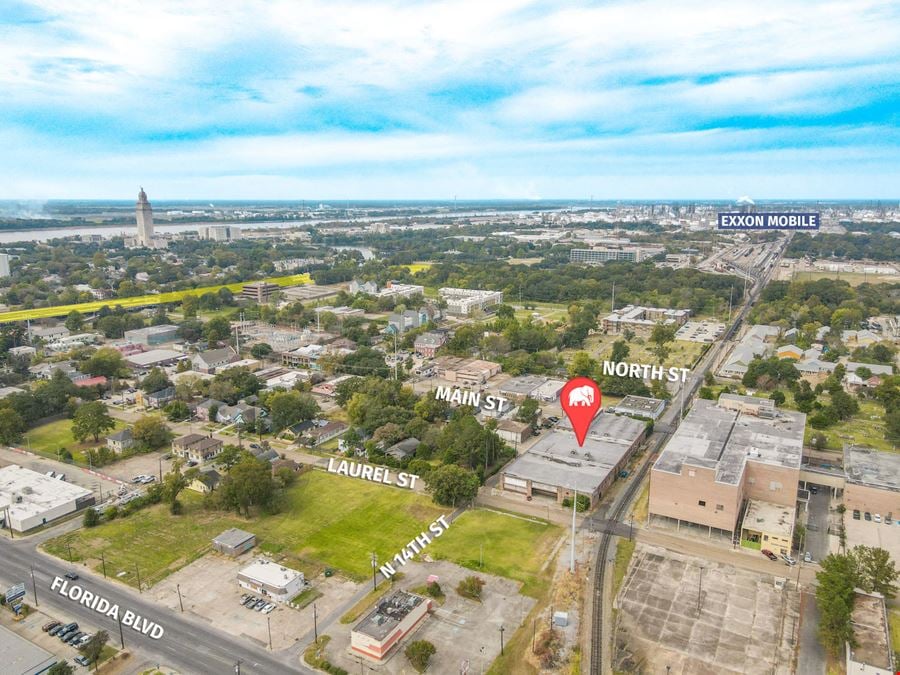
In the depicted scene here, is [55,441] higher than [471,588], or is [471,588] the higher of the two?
[55,441]

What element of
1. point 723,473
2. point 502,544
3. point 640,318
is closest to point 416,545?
point 502,544

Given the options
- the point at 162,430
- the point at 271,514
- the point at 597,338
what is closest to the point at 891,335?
the point at 597,338

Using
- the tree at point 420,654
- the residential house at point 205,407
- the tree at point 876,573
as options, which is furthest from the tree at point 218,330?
the tree at point 876,573

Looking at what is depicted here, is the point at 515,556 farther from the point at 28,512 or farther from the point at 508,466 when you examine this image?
the point at 28,512

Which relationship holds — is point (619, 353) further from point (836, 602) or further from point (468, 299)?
point (836, 602)

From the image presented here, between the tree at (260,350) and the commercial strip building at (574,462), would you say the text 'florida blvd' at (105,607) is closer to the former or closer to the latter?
the commercial strip building at (574,462)

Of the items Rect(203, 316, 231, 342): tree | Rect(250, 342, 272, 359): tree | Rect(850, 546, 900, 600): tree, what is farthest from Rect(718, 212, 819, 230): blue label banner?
Rect(203, 316, 231, 342): tree
